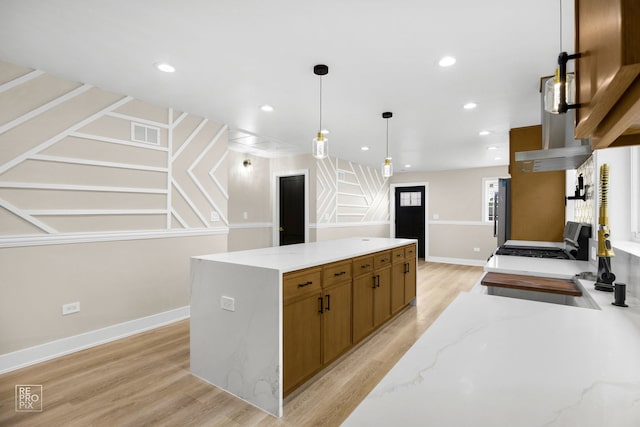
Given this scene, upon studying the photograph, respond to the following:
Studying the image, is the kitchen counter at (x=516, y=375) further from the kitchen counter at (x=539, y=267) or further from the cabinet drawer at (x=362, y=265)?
the cabinet drawer at (x=362, y=265)

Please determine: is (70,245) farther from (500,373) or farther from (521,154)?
(521,154)

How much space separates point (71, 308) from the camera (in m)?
2.77

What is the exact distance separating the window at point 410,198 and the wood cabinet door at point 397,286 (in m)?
5.05

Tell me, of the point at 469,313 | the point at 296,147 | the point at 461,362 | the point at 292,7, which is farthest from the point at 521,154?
the point at 296,147

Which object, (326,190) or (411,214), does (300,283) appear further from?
(411,214)

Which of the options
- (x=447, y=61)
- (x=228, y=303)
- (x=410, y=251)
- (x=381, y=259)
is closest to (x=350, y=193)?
(x=410, y=251)

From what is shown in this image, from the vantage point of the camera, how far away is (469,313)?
1219mm

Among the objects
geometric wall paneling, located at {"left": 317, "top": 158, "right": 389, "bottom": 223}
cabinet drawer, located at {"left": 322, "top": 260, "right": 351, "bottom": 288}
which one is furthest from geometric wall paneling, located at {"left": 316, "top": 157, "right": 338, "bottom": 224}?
cabinet drawer, located at {"left": 322, "top": 260, "right": 351, "bottom": 288}

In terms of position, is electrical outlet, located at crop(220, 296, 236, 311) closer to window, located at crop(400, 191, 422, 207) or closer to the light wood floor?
the light wood floor

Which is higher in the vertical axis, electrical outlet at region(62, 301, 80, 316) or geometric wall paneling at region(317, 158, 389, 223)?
geometric wall paneling at region(317, 158, 389, 223)

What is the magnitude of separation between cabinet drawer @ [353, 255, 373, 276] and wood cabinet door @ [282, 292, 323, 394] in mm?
573

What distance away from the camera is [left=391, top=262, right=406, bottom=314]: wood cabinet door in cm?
349

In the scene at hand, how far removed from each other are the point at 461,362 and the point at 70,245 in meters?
3.30

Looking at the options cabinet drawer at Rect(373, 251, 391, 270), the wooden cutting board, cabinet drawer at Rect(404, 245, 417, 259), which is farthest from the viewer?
cabinet drawer at Rect(404, 245, 417, 259)
